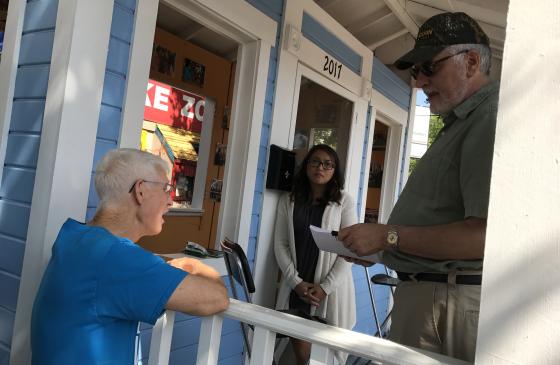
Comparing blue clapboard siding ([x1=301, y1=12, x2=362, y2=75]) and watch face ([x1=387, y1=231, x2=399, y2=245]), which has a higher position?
blue clapboard siding ([x1=301, y1=12, x2=362, y2=75])

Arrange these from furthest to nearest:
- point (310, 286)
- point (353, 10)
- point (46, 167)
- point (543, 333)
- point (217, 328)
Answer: point (353, 10) → point (310, 286) → point (46, 167) → point (217, 328) → point (543, 333)

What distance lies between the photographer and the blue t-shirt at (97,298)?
4.21 feet

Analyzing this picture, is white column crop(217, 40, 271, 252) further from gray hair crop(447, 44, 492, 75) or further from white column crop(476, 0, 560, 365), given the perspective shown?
white column crop(476, 0, 560, 365)

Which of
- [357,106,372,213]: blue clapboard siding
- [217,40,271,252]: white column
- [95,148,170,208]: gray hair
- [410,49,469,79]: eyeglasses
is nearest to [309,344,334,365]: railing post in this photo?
[95,148,170,208]: gray hair

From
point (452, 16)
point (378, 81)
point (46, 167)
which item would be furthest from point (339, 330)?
point (378, 81)

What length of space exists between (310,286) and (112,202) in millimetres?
1966

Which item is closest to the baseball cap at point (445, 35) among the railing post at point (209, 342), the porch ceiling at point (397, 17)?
the railing post at point (209, 342)

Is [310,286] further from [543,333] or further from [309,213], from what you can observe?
[543,333]

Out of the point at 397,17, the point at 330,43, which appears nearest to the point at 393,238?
the point at 330,43

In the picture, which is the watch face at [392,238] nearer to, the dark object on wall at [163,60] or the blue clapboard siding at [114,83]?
the blue clapboard siding at [114,83]

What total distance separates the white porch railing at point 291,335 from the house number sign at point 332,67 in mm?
2827

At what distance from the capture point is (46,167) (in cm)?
189

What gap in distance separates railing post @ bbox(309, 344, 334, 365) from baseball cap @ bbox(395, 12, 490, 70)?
3.17 feet

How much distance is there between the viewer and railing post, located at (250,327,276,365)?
1162mm
